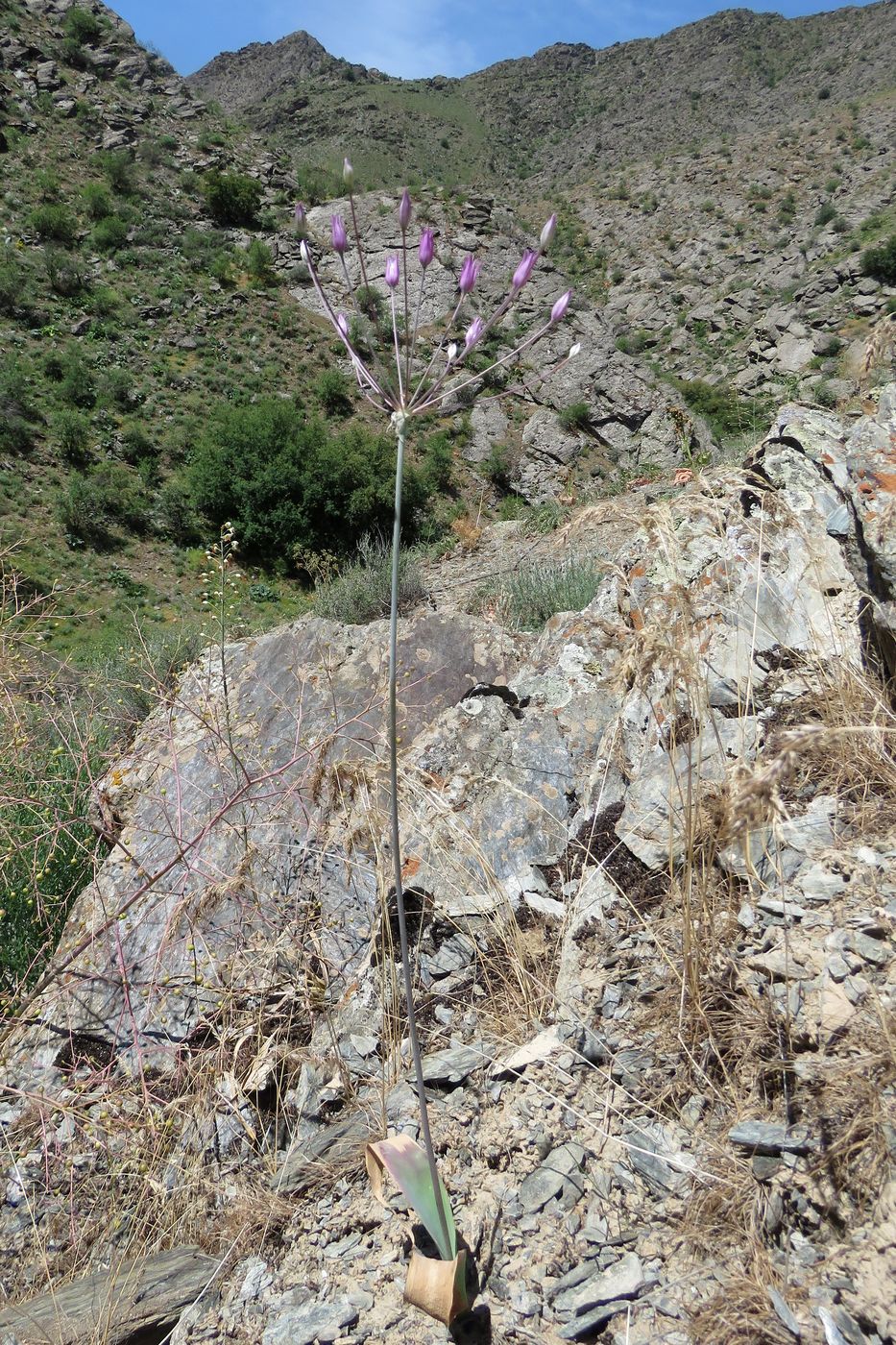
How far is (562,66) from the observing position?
68.9 metres

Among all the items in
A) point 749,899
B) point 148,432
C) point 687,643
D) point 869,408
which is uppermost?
point 148,432

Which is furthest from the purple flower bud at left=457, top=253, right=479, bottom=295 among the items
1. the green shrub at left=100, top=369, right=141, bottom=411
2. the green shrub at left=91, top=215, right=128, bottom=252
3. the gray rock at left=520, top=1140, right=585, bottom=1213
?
the green shrub at left=91, top=215, right=128, bottom=252

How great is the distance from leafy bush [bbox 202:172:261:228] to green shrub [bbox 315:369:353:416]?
35.9 feet

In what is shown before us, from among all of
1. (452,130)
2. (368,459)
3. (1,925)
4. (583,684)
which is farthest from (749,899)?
(452,130)

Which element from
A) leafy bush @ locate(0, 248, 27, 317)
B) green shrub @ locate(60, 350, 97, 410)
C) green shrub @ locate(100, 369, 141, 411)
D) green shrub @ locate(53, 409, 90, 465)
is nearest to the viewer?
green shrub @ locate(53, 409, 90, 465)

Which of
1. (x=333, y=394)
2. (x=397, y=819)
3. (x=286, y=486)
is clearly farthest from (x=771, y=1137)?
(x=333, y=394)

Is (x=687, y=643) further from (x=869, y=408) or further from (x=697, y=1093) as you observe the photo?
(x=869, y=408)

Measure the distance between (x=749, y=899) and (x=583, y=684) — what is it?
1.37 m

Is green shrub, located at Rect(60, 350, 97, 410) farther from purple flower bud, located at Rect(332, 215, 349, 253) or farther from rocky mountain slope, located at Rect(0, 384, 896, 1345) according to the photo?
purple flower bud, located at Rect(332, 215, 349, 253)

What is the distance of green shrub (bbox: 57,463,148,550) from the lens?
15.0 meters

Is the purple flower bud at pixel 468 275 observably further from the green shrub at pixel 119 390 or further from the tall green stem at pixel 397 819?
the green shrub at pixel 119 390

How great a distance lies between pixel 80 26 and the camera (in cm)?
3036

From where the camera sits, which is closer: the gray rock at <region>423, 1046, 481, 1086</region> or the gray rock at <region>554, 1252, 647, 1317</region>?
the gray rock at <region>554, 1252, 647, 1317</region>

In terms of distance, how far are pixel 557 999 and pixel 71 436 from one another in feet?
61.0
